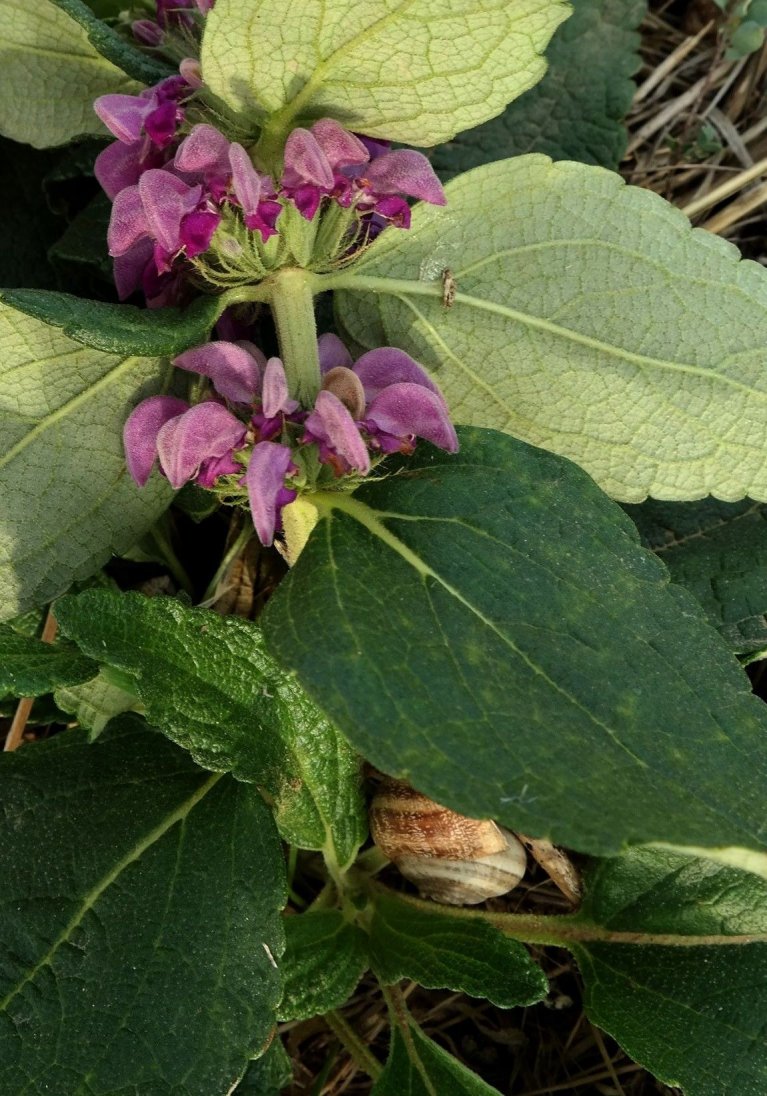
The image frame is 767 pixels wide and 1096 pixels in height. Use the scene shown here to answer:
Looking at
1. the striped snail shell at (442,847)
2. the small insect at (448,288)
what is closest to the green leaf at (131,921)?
the striped snail shell at (442,847)

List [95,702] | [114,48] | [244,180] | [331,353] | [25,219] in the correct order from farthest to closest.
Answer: [25,219], [95,702], [331,353], [114,48], [244,180]

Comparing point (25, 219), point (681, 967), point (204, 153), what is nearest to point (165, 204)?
Answer: point (204, 153)

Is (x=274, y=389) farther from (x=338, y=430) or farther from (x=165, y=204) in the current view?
(x=165, y=204)

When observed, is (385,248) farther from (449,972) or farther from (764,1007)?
(764,1007)

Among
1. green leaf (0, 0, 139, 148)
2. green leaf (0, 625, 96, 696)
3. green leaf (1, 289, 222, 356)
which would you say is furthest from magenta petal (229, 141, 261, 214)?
green leaf (0, 625, 96, 696)

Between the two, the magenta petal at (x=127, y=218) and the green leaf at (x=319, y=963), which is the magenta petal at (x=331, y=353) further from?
the green leaf at (x=319, y=963)

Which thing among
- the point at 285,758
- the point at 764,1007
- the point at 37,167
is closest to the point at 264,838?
the point at 285,758
